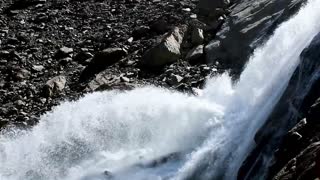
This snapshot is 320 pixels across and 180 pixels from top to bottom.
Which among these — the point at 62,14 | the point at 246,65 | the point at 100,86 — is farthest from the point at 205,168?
the point at 62,14

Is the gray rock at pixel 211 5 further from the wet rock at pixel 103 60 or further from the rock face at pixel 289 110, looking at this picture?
the rock face at pixel 289 110

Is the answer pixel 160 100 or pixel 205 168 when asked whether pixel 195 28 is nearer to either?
A: pixel 160 100

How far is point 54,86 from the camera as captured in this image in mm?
20438

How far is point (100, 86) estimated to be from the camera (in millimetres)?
19781

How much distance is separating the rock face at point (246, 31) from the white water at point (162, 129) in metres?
0.99

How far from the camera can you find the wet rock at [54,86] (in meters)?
20.3

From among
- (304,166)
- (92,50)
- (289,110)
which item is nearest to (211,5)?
(92,50)

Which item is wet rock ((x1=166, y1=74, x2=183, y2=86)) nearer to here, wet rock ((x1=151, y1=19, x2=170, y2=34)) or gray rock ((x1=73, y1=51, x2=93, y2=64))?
wet rock ((x1=151, y1=19, x2=170, y2=34))

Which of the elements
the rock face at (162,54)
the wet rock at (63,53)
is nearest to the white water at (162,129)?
the rock face at (162,54)

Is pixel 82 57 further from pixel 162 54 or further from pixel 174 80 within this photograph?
pixel 174 80

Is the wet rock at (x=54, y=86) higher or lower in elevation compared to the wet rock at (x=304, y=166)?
lower

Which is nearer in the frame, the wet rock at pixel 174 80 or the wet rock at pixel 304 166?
the wet rock at pixel 304 166

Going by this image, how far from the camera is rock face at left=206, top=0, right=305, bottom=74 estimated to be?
18.9m

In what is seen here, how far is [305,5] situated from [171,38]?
18.1 ft
